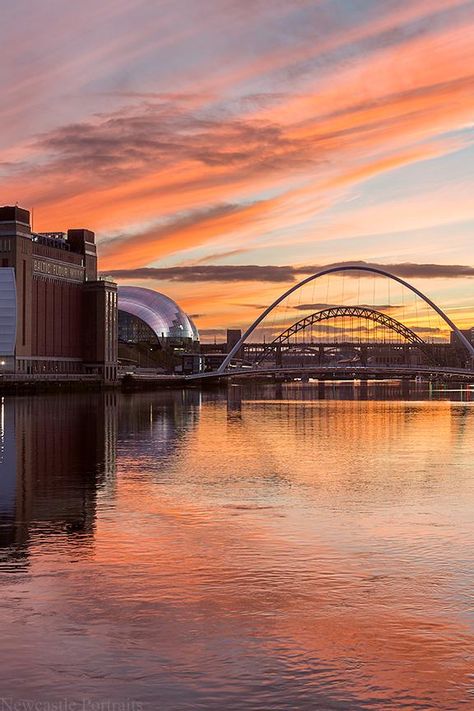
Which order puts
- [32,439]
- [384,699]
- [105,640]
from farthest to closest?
A: 1. [32,439]
2. [105,640]
3. [384,699]

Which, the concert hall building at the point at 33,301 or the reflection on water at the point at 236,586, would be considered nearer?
the reflection on water at the point at 236,586

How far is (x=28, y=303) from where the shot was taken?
17925cm

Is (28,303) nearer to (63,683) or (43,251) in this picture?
(43,251)

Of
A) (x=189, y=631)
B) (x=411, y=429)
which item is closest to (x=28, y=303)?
(x=411, y=429)

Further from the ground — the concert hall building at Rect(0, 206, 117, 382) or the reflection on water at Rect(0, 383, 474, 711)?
the concert hall building at Rect(0, 206, 117, 382)

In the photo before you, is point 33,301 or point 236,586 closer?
point 236,586

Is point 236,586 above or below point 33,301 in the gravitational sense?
below

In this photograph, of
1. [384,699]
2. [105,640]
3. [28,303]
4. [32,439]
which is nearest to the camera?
[384,699]

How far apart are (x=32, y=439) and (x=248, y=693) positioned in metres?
45.3

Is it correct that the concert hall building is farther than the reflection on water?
Yes

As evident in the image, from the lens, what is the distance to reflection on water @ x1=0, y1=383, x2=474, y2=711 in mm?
14391

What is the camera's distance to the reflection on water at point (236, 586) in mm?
14391

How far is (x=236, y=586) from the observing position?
20062 millimetres

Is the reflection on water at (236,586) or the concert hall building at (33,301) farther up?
the concert hall building at (33,301)
